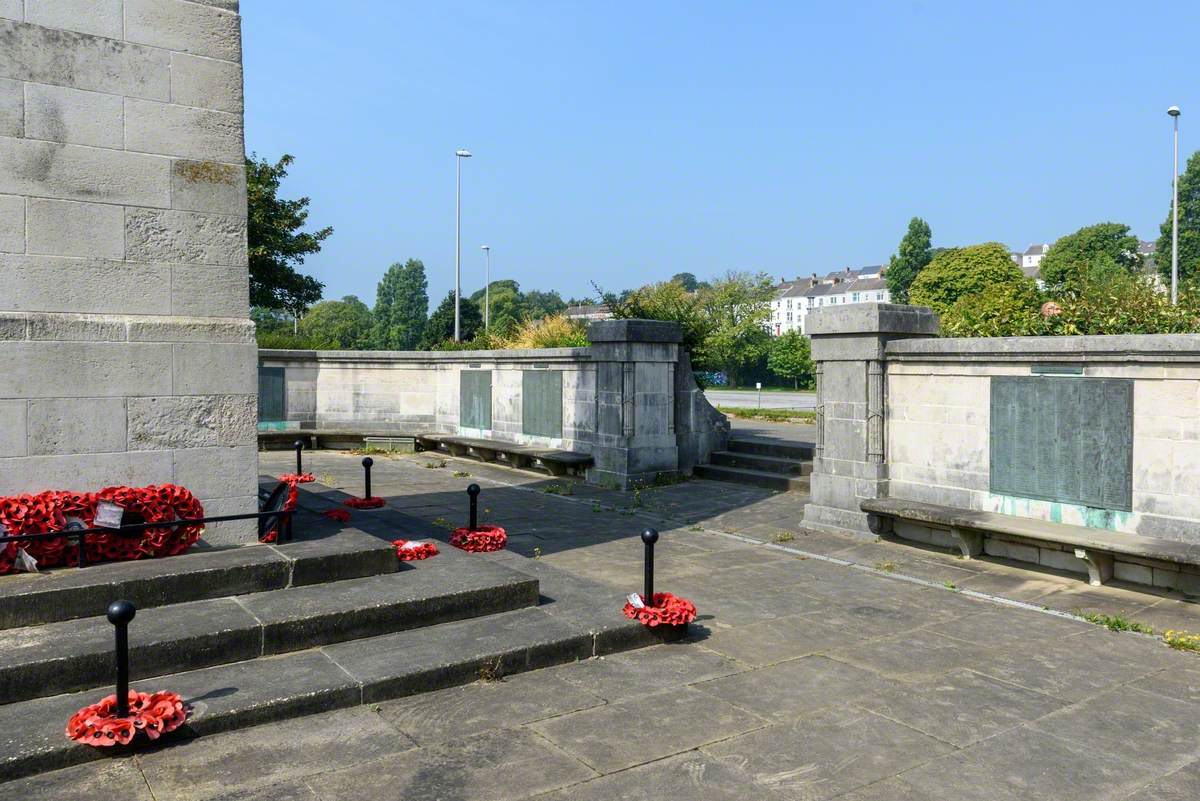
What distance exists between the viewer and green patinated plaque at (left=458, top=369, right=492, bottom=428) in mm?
21641

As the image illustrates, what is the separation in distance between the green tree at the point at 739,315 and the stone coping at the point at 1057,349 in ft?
169

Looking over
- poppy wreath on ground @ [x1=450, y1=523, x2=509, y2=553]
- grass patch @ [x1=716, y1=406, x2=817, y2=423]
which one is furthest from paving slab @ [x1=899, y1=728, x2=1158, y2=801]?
grass patch @ [x1=716, y1=406, x2=817, y2=423]

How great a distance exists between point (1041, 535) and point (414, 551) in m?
6.42

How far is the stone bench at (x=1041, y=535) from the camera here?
8404 mm

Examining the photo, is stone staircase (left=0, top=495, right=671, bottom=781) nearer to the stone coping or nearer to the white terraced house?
the stone coping

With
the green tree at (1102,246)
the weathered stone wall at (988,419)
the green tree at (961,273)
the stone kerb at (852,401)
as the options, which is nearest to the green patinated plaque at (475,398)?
the stone kerb at (852,401)

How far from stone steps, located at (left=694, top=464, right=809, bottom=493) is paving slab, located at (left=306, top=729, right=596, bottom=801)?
10693mm

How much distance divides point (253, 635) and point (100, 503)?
78.3 inches

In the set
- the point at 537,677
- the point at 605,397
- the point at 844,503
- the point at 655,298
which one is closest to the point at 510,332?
the point at 655,298

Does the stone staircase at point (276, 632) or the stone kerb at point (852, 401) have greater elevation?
the stone kerb at point (852, 401)

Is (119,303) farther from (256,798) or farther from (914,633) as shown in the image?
(914,633)

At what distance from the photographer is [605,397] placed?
16719mm

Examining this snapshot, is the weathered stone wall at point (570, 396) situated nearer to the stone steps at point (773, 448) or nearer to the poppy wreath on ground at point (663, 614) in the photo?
the stone steps at point (773, 448)

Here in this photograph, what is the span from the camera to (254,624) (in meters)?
6.36
